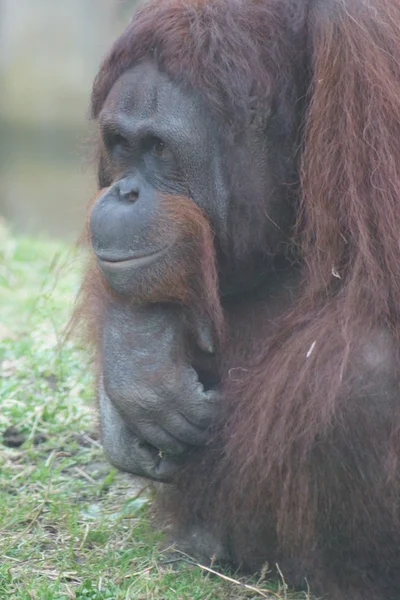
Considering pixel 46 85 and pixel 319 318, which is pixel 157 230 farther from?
pixel 46 85

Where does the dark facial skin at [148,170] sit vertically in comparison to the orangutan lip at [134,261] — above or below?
above

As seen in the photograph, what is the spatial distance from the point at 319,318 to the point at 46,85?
12055 mm

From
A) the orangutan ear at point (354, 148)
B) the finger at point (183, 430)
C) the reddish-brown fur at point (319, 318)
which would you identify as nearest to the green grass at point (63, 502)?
the reddish-brown fur at point (319, 318)

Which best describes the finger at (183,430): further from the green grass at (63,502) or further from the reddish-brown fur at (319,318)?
the green grass at (63,502)

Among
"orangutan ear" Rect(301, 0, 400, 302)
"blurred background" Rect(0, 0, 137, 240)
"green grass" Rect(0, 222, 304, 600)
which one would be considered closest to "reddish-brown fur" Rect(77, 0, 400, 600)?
"orangutan ear" Rect(301, 0, 400, 302)

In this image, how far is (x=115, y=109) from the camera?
274 centimetres

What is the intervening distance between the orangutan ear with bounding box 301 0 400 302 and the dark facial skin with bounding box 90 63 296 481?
26 cm

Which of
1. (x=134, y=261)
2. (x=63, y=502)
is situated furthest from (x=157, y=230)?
(x=63, y=502)

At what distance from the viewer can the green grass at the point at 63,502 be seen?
101 inches

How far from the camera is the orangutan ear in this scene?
2.44 meters

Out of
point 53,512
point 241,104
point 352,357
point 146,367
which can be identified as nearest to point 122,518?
point 53,512

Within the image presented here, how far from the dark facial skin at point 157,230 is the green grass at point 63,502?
279mm

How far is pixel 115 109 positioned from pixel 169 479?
38.2 inches

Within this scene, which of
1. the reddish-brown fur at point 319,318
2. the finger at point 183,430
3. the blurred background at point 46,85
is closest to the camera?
the reddish-brown fur at point 319,318
